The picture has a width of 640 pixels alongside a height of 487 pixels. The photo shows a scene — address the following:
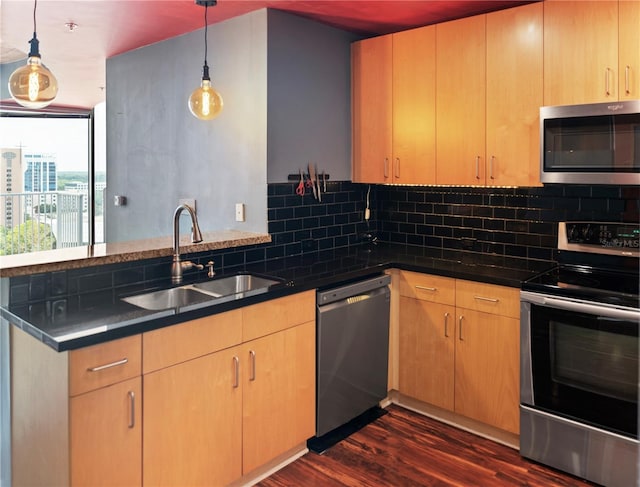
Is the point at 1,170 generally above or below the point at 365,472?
above

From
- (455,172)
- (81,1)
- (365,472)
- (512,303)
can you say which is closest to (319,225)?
(455,172)

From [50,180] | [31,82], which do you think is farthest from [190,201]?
[50,180]

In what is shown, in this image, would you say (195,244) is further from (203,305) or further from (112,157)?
(112,157)

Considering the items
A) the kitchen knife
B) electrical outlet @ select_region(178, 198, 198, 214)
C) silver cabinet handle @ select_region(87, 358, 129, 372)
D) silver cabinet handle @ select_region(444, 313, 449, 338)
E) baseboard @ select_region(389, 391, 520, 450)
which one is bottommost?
baseboard @ select_region(389, 391, 520, 450)

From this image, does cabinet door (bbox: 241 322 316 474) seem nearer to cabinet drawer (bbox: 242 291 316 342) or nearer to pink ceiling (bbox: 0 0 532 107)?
cabinet drawer (bbox: 242 291 316 342)

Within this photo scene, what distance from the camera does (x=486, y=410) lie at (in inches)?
114

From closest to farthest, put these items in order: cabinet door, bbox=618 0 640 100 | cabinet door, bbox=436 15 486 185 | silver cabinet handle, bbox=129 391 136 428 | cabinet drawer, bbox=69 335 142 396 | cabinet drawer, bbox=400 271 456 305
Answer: cabinet drawer, bbox=69 335 142 396
silver cabinet handle, bbox=129 391 136 428
cabinet door, bbox=618 0 640 100
cabinet drawer, bbox=400 271 456 305
cabinet door, bbox=436 15 486 185

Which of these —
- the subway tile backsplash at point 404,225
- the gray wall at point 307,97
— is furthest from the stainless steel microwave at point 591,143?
the gray wall at point 307,97

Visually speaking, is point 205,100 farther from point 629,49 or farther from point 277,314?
point 629,49

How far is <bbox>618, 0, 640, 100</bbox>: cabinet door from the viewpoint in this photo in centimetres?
254

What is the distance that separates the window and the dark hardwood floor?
14.2 ft

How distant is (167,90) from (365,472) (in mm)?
2828

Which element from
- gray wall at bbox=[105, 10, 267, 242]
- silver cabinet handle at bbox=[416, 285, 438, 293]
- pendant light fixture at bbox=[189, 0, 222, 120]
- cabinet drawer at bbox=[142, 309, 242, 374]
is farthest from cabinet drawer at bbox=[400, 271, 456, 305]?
pendant light fixture at bbox=[189, 0, 222, 120]

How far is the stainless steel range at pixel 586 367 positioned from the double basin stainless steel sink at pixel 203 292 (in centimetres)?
130
